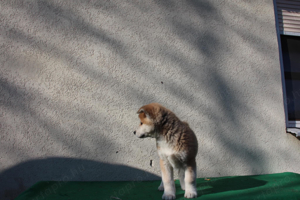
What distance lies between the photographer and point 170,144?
227 centimetres

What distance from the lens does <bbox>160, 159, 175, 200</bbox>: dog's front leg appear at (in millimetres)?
2202

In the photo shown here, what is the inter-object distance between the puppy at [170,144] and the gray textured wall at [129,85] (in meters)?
1.04

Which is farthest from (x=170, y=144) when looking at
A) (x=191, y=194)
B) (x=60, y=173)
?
(x=60, y=173)

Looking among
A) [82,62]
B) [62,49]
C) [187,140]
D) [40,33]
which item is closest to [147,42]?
[82,62]

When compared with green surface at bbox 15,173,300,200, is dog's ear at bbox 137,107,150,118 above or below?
above

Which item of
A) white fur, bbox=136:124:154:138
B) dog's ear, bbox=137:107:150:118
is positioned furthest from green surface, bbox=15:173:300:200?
dog's ear, bbox=137:107:150:118

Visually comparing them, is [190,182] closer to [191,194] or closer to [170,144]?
[191,194]

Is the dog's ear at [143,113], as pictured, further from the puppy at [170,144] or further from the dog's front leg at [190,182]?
the dog's front leg at [190,182]

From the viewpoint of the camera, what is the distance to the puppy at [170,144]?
222 cm

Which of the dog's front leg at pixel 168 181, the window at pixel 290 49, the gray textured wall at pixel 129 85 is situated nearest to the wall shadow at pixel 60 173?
the gray textured wall at pixel 129 85

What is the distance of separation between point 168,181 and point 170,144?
1.33 ft

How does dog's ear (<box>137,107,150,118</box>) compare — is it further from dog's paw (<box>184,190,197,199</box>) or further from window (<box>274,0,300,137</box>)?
window (<box>274,0,300,137</box>)

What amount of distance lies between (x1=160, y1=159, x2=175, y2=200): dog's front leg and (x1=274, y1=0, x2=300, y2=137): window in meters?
2.93

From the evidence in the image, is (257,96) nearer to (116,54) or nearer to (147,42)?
(147,42)
